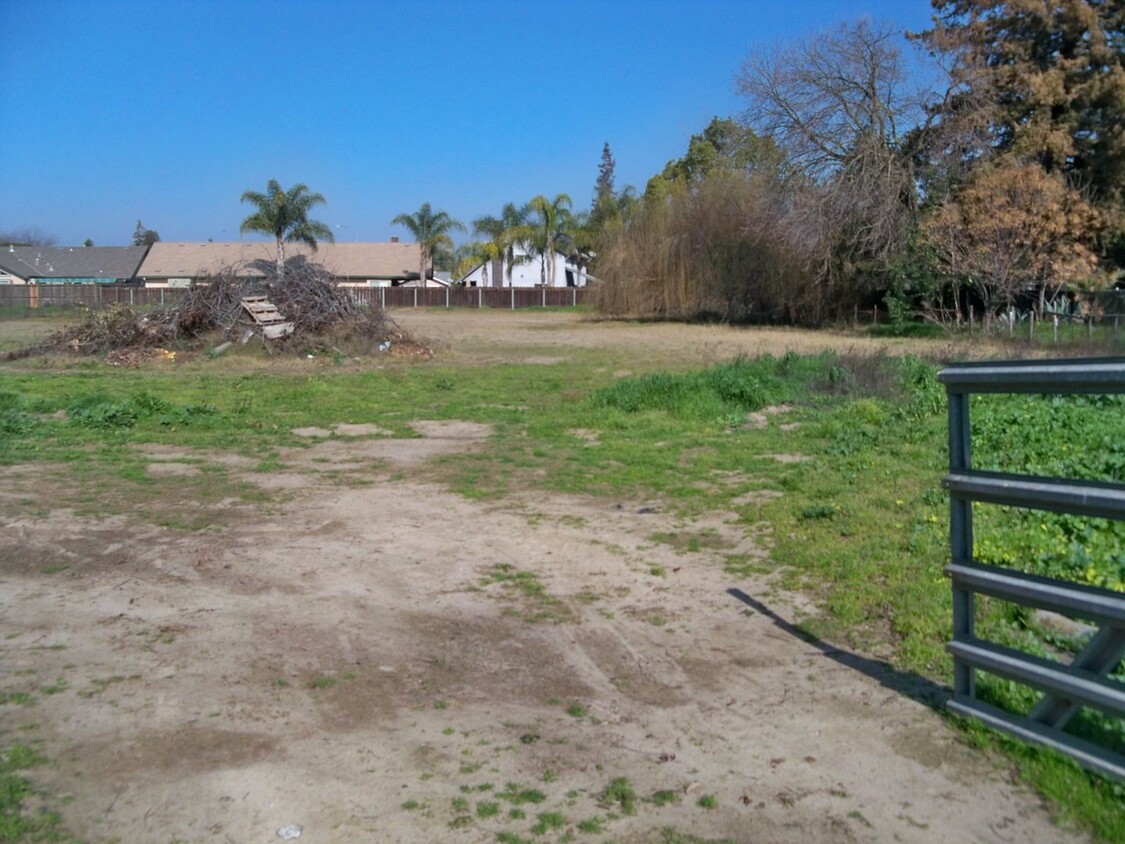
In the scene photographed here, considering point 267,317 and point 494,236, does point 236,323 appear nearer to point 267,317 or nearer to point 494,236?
point 267,317

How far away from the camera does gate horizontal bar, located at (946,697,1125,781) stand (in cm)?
390

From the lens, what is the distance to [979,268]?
106ft

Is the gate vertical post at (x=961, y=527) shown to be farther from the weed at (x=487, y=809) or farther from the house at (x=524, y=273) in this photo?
the house at (x=524, y=273)

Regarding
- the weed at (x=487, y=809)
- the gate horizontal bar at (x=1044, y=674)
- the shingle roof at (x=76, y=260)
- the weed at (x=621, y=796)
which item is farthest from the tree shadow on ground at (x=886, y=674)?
the shingle roof at (x=76, y=260)

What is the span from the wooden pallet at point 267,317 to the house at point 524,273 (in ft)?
188

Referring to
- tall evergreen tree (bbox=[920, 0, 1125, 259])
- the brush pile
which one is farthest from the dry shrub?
the brush pile

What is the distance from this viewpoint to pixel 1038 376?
4051 millimetres

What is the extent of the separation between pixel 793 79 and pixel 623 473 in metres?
32.8

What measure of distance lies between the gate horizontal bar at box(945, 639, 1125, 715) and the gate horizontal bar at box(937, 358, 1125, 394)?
3.60 ft

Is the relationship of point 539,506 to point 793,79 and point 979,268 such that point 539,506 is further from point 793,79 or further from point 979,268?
point 793,79

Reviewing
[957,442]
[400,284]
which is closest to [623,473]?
[957,442]

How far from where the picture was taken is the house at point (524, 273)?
85438mm

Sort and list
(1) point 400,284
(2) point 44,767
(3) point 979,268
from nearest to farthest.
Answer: (2) point 44,767
(3) point 979,268
(1) point 400,284

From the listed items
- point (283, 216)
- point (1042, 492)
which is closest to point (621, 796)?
point (1042, 492)
